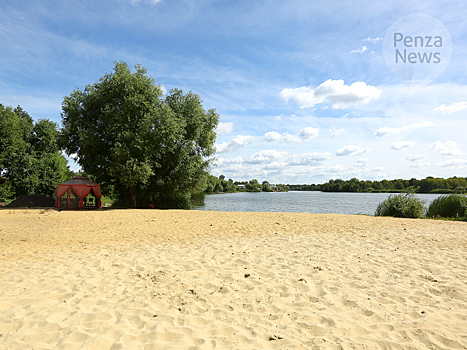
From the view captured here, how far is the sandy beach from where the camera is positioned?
10.4ft

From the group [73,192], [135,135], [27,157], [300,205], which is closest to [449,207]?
[300,205]

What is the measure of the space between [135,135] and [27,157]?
51.8 feet

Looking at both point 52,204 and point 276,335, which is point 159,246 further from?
point 52,204

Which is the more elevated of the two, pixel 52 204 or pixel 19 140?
pixel 19 140

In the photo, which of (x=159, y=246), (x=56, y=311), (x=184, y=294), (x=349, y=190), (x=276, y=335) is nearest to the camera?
(x=276, y=335)

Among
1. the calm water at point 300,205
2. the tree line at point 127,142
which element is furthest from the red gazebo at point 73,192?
the calm water at point 300,205

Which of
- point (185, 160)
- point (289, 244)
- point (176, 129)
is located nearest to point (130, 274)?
point (289, 244)

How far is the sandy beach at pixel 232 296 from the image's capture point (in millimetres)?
3166

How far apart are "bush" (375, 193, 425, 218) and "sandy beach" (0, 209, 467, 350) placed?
12.0 metres

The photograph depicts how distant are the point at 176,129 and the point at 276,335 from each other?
Answer: 1957 centimetres

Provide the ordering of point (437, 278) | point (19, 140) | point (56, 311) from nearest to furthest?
1. point (56, 311)
2. point (437, 278)
3. point (19, 140)

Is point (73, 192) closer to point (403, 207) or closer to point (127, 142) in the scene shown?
point (127, 142)

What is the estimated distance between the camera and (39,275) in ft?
17.3

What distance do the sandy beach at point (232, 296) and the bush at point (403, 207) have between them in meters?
12.0
